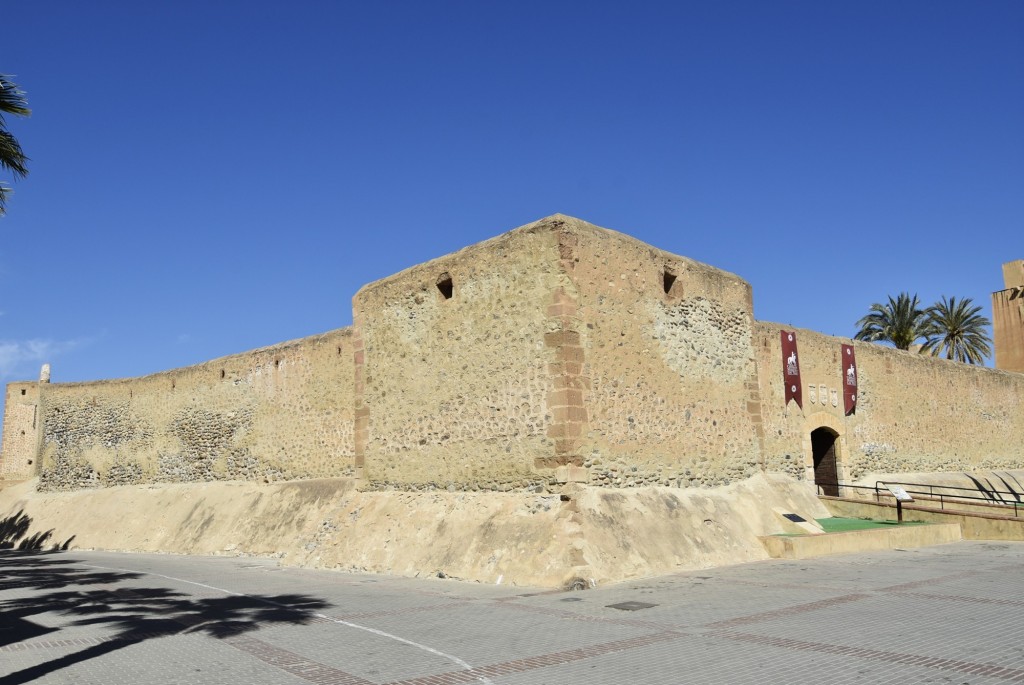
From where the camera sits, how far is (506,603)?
997cm

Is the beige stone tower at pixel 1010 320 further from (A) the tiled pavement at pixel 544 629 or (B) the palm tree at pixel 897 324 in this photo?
(A) the tiled pavement at pixel 544 629

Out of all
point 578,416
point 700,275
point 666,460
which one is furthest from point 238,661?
point 700,275

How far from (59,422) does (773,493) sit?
82.5ft

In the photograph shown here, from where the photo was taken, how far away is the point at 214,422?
2334cm

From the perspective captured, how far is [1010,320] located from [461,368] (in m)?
35.8

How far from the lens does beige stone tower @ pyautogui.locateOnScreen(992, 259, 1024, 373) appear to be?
3909 cm

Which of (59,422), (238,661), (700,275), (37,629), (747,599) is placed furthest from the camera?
(59,422)

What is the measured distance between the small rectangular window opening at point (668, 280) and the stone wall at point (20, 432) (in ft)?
87.6

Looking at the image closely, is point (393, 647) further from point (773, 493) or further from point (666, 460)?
point (773, 493)

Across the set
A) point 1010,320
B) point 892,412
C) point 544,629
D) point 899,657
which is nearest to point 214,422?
point 544,629

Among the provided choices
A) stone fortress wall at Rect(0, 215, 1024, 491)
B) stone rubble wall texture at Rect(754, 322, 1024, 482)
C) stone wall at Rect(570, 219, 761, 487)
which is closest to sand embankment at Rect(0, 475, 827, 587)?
stone fortress wall at Rect(0, 215, 1024, 491)

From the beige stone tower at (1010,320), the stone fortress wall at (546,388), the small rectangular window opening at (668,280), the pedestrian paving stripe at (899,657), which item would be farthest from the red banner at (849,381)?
the beige stone tower at (1010,320)

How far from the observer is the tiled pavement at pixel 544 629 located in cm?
624

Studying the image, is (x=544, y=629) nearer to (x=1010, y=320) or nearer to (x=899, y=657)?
(x=899, y=657)
